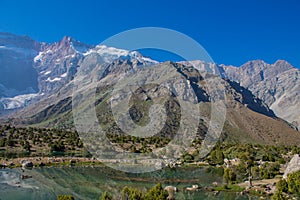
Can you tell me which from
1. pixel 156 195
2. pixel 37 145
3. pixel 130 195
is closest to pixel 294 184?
pixel 156 195

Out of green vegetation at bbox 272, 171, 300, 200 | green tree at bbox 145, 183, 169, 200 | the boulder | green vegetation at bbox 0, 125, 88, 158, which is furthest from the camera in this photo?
green vegetation at bbox 0, 125, 88, 158

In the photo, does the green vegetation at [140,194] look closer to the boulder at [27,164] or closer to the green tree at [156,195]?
the green tree at [156,195]

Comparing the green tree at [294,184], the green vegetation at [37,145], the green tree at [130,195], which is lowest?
the green tree at [294,184]

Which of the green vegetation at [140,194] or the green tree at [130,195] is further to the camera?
the green vegetation at [140,194]

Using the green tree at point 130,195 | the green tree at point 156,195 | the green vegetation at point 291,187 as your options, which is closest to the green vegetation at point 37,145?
the green vegetation at point 291,187

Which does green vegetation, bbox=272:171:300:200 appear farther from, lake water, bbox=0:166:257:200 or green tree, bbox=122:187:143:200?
green tree, bbox=122:187:143:200

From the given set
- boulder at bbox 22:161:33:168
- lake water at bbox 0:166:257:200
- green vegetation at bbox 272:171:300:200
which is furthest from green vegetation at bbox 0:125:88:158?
green vegetation at bbox 272:171:300:200

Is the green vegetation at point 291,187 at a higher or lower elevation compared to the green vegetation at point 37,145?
lower

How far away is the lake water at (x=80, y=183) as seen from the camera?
49.5 meters

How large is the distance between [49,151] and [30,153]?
6483mm

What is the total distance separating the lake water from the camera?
49.5 metres

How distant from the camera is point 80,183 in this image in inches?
2313

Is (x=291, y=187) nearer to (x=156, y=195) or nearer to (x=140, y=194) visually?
(x=156, y=195)

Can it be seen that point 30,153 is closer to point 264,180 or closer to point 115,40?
point 264,180
